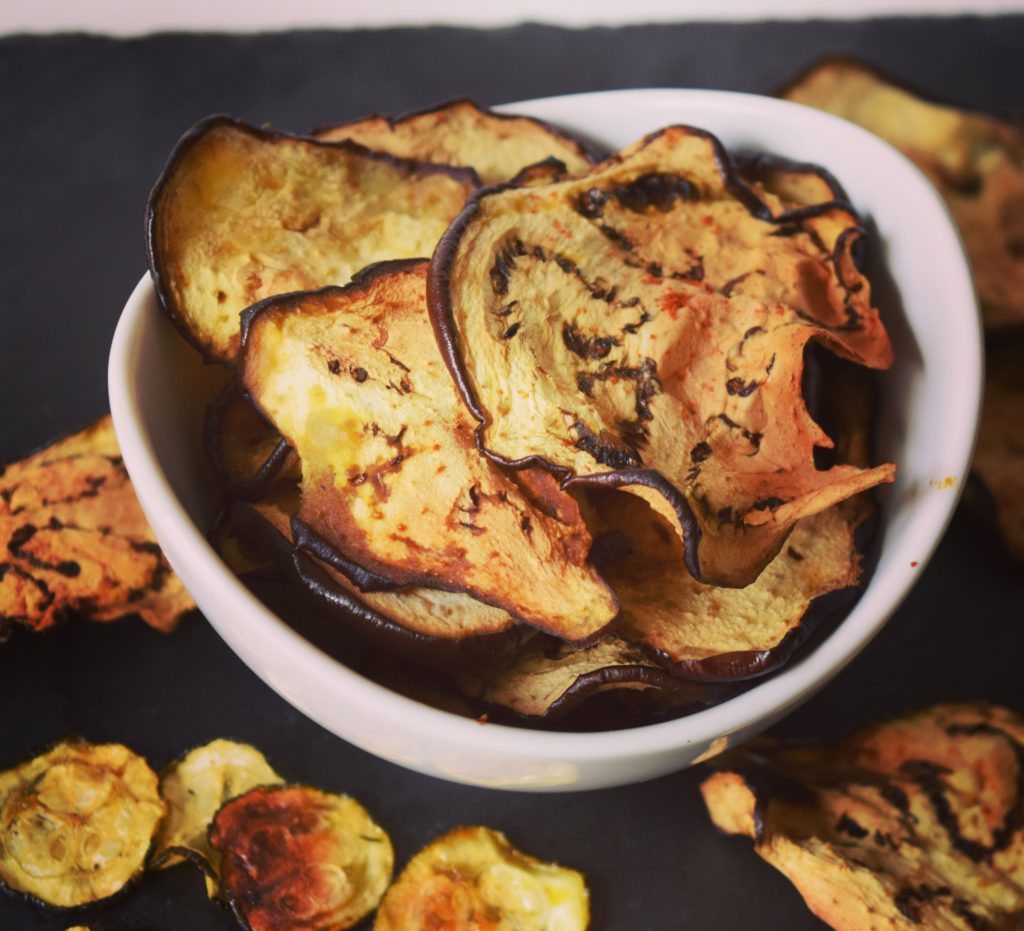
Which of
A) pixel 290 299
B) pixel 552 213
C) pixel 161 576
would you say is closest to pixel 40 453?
pixel 161 576

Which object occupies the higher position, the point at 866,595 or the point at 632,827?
the point at 866,595

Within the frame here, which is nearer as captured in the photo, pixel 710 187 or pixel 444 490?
pixel 444 490

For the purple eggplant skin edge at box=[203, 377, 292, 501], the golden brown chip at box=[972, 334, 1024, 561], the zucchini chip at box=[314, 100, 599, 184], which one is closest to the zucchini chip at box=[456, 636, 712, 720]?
the purple eggplant skin edge at box=[203, 377, 292, 501]

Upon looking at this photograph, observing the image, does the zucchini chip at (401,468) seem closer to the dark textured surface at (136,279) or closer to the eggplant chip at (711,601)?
the eggplant chip at (711,601)

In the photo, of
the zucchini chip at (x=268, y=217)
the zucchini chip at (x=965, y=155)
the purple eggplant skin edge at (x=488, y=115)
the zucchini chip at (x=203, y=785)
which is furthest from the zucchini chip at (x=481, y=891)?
the zucchini chip at (x=965, y=155)

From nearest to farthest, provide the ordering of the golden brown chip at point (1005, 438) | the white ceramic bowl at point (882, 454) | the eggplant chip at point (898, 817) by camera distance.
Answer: the white ceramic bowl at point (882, 454) < the eggplant chip at point (898, 817) < the golden brown chip at point (1005, 438)

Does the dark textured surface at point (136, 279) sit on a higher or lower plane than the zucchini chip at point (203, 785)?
higher

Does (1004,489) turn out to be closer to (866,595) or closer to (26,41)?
(866,595)
